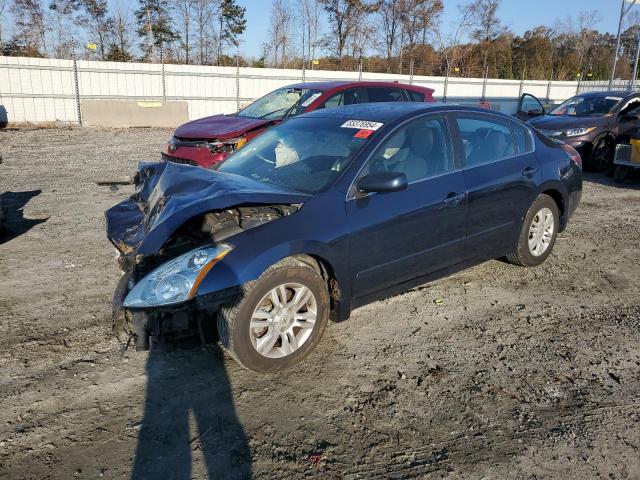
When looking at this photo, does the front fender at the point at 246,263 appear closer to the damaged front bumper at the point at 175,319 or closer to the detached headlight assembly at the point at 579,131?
the damaged front bumper at the point at 175,319

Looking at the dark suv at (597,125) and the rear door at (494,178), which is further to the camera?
the dark suv at (597,125)

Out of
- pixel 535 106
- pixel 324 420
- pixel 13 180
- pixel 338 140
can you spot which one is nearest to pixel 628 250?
pixel 338 140

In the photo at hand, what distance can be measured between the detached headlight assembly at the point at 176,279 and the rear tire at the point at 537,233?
3115 millimetres

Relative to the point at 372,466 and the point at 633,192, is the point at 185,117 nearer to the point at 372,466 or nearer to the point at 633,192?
the point at 633,192

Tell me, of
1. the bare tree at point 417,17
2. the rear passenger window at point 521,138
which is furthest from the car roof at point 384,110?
the bare tree at point 417,17

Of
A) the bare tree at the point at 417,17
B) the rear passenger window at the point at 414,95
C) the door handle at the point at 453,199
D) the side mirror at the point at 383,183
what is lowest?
the door handle at the point at 453,199

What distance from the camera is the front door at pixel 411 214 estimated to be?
370cm

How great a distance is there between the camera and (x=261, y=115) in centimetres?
895

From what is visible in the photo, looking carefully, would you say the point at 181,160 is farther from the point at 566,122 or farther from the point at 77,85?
the point at 77,85

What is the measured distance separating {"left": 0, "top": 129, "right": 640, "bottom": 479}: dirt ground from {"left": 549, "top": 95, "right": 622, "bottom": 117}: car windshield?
24.4ft

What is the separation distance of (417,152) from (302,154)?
918 millimetres

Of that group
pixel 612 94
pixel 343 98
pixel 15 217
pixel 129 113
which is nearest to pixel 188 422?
pixel 15 217

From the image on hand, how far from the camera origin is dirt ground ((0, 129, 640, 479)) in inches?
104

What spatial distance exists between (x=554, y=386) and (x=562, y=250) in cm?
307
